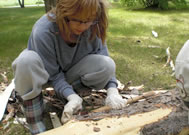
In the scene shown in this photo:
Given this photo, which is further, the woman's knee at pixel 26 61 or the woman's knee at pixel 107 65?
the woman's knee at pixel 107 65

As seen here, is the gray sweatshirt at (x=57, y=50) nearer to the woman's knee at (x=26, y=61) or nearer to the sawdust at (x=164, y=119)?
the woman's knee at (x=26, y=61)

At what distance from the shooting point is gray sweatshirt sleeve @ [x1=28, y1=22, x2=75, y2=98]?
1616mm

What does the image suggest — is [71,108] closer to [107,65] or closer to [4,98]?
[107,65]

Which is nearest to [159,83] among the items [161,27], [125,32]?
[125,32]

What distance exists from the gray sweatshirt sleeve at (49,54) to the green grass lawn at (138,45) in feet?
1.38

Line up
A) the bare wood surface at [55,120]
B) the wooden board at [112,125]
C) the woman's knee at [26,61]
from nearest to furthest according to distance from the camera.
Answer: the wooden board at [112,125], the woman's knee at [26,61], the bare wood surface at [55,120]

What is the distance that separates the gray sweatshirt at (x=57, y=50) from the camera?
162 centimetres

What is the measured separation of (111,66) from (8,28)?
384cm

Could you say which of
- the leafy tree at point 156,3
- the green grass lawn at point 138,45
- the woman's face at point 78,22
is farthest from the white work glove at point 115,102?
the leafy tree at point 156,3

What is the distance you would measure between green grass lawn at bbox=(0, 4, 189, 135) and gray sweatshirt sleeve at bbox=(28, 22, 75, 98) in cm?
42

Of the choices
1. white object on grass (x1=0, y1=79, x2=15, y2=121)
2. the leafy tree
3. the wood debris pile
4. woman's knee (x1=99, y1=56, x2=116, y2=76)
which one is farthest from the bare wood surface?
the leafy tree

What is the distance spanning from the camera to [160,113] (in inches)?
59.3

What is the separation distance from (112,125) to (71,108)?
0.29 meters

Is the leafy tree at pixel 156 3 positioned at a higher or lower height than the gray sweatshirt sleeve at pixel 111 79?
lower
